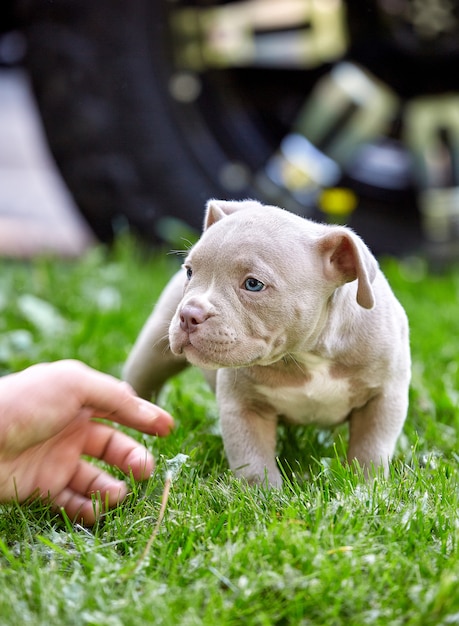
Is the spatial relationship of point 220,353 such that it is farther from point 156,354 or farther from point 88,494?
point 156,354

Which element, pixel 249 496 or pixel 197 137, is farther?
pixel 197 137

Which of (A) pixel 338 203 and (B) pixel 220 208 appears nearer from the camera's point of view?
(B) pixel 220 208

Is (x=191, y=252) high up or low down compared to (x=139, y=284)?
up

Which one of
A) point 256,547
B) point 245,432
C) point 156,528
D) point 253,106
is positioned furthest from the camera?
point 253,106

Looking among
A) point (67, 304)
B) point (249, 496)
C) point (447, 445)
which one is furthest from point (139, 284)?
point (249, 496)

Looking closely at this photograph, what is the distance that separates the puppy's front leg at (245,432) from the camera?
252 centimetres

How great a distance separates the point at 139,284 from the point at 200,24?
1.29m

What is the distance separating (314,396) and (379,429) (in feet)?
0.63

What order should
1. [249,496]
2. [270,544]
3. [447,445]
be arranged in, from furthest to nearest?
[447,445], [249,496], [270,544]

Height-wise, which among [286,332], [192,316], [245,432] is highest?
[192,316]

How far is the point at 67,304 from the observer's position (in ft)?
14.7

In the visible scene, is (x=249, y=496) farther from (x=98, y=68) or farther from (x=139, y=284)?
(x=98, y=68)

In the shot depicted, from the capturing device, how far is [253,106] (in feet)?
16.7

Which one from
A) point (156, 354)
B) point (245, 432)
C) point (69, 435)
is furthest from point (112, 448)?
point (156, 354)
